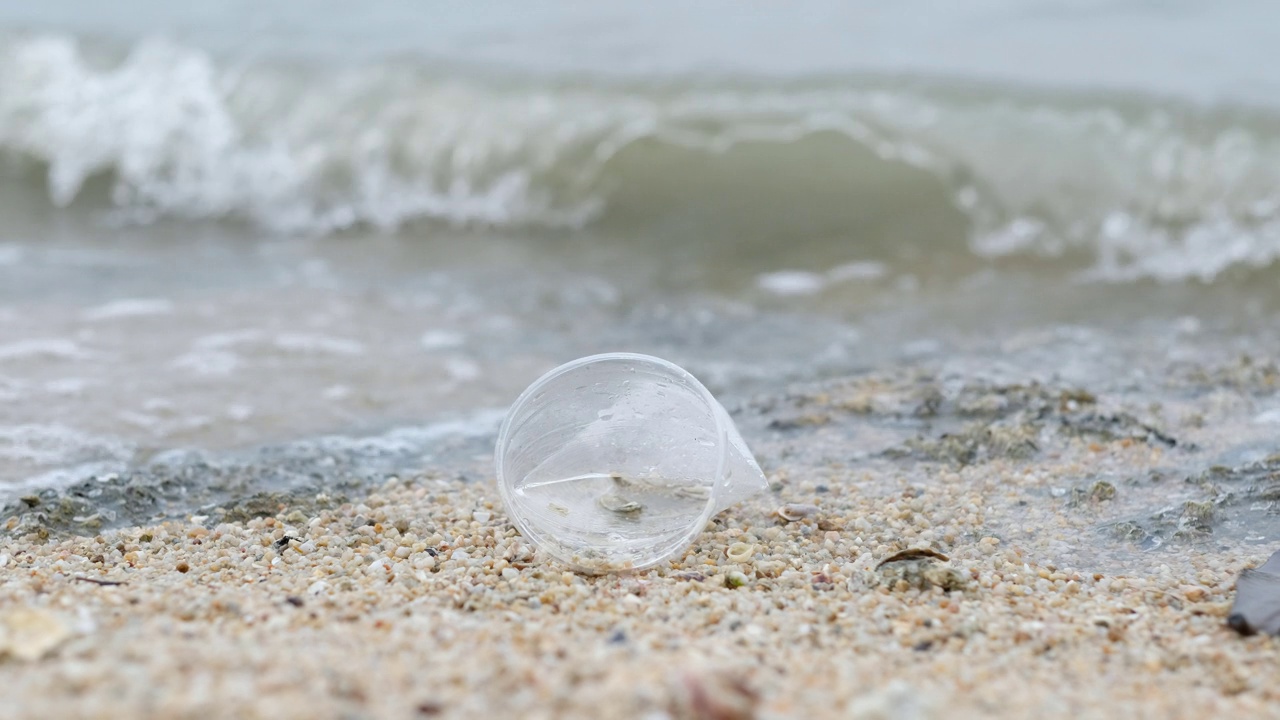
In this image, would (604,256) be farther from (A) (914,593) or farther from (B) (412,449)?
(A) (914,593)

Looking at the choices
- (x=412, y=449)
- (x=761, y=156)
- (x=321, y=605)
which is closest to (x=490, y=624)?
(x=321, y=605)

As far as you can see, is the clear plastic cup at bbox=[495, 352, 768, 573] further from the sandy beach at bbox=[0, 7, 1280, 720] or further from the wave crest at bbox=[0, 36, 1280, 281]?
the wave crest at bbox=[0, 36, 1280, 281]

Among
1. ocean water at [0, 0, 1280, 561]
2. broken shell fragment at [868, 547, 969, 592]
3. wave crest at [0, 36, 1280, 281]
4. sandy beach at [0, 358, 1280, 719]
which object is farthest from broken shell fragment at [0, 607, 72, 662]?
wave crest at [0, 36, 1280, 281]

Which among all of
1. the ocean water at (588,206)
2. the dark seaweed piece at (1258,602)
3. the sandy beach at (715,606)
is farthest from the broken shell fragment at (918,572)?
the ocean water at (588,206)

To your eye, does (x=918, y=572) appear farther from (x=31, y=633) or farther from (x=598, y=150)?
(x=598, y=150)

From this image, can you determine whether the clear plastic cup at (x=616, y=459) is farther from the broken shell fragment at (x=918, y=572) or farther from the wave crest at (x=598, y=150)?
the wave crest at (x=598, y=150)

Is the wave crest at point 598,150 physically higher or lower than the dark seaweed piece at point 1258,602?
higher
